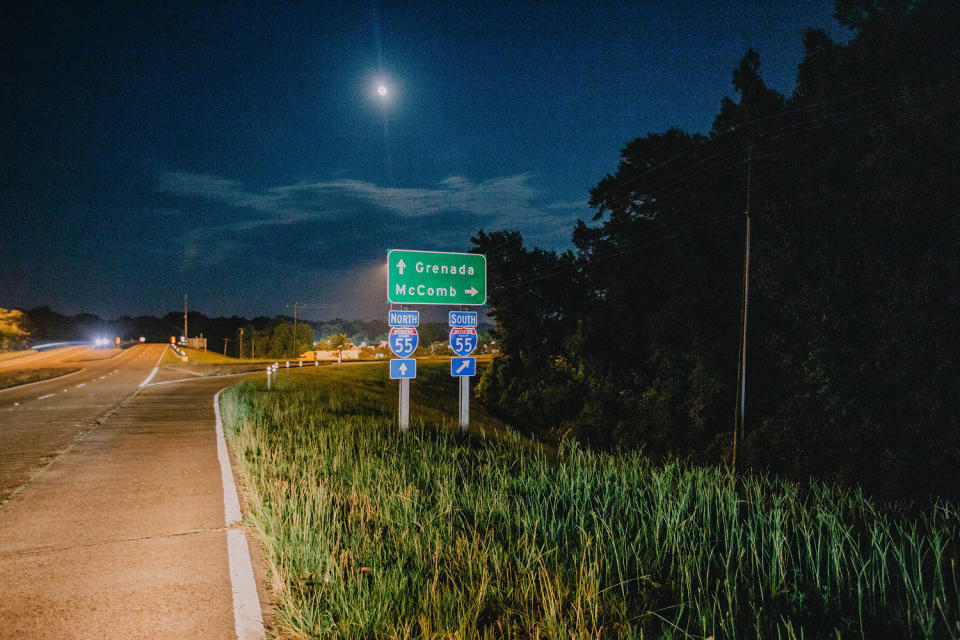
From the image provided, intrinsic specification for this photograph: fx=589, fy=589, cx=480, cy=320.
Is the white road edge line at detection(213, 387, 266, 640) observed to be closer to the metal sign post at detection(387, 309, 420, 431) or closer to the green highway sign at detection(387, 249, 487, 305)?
the metal sign post at detection(387, 309, 420, 431)

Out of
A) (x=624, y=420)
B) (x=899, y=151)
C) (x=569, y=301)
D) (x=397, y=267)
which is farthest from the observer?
(x=569, y=301)

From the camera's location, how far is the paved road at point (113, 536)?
4105 millimetres

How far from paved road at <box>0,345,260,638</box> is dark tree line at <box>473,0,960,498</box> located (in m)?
10.4

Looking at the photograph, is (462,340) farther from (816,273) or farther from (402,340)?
(816,273)

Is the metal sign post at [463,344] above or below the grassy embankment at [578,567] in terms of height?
above

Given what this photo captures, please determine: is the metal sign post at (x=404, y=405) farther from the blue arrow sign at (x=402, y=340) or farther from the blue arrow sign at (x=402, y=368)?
the blue arrow sign at (x=402, y=340)

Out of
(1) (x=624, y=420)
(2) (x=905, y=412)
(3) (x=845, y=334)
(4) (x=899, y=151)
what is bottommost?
(1) (x=624, y=420)

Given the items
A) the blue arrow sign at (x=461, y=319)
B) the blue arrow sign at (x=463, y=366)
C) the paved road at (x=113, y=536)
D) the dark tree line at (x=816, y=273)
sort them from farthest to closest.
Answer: the dark tree line at (x=816, y=273) < the blue arrow sign at (x=461, y=319) < the blue arrow sign at (x=463, y=366) < the paved road at (x=113, y=536)

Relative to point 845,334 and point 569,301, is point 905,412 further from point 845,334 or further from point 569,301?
point 569,301

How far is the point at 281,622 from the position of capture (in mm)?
3854

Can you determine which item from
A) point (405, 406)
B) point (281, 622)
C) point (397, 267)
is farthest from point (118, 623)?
point (397, 267)

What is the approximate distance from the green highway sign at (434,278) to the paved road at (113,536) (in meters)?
5.68

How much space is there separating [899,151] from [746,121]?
12758mm

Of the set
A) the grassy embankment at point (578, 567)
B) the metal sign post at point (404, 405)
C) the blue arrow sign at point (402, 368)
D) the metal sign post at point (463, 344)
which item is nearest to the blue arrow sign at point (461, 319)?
the metal sign post at point (463, 344)
